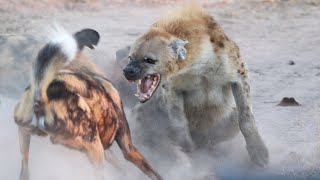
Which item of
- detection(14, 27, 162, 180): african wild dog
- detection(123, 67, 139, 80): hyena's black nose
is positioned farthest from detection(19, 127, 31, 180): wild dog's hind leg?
detection(123, 67, 139, 80): hyena's black nose

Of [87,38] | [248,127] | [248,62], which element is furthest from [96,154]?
[248,62]

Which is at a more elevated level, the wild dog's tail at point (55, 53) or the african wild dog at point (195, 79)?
the wild dog's tail at point (55, 53)

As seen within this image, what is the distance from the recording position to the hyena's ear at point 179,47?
19.2 ft

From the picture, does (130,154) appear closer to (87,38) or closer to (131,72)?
(131,72)

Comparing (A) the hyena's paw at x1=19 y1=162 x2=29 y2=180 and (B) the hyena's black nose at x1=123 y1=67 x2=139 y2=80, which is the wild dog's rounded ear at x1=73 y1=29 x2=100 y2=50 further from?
(A) the hyena's paw at x1=19 y1=162 x2=29 y2=180

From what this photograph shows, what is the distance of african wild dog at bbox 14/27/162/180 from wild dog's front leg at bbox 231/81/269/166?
2.17 feet

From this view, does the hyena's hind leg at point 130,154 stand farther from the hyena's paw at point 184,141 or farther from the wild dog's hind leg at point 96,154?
the hyena's paw at point 184,141

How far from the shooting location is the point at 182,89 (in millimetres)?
6207

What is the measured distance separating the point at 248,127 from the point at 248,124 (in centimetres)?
2

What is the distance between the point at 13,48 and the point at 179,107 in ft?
3.33

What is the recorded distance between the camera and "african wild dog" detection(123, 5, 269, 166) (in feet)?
19.0

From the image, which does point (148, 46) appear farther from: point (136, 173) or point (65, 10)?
point (65, 10)

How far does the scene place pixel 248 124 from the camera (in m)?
6.20

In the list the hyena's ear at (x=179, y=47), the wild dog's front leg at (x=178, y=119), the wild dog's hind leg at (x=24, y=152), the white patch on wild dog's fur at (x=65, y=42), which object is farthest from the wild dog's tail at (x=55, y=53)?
the wild dog's front leg at (x=178, y=119)
